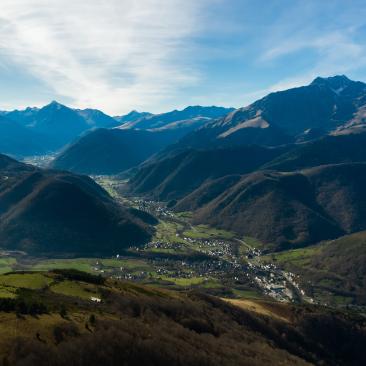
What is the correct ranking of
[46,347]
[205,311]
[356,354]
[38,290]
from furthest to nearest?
[356,354]
[205,311]
[38,290]
[46,347]

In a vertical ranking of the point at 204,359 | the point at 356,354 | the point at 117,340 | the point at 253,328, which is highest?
the point at 117,340

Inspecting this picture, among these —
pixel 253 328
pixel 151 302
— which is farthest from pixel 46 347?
pixel 253 328

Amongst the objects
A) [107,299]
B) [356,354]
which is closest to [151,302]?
[107,299]

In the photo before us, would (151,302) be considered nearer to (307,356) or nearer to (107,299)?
(107,299)

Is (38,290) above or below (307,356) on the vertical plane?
above

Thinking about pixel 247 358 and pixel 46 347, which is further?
pixel 247 358

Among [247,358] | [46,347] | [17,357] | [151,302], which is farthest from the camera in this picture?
[151,302]
